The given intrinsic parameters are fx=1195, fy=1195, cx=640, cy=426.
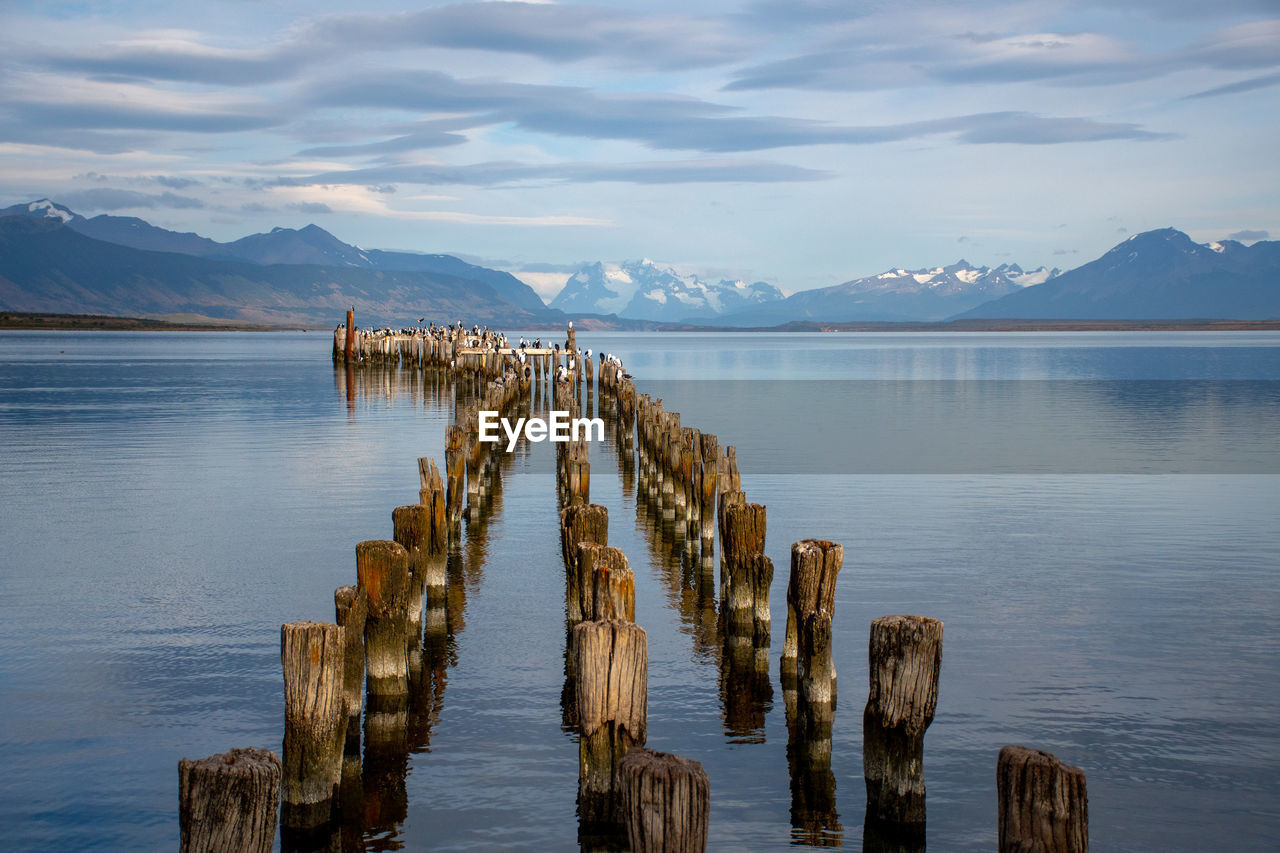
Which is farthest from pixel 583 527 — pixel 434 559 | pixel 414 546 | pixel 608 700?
pixel 608 700

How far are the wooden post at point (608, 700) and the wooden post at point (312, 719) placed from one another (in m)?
1.68

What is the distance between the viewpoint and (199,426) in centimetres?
3784

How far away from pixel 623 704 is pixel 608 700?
0.32 ft

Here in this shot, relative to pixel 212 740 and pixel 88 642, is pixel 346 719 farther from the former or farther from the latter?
Answer: pixel 88 642

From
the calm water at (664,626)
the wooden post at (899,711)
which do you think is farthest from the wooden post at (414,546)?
the wooden post at (899,711)

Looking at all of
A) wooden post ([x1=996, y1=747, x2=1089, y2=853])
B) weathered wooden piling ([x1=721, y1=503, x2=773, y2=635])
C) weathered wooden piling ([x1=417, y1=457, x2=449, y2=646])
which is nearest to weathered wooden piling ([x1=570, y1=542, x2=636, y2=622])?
weathered wooden piling ([x1=721, y1=503, x2=773, y2=635])

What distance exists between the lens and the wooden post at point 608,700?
7133 millimetres

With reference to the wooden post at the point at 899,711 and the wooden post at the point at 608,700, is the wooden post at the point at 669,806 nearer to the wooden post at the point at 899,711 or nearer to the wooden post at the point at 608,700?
the wooden post at the point at 608,700

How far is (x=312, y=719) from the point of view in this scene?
25.8ft

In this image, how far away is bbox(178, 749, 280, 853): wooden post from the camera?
6035mm

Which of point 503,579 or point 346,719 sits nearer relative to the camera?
point 346,719

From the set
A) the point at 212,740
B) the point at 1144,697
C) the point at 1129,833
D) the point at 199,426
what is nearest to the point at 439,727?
the point at 212,740

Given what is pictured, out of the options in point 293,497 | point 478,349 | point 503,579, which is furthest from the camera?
point 478,349

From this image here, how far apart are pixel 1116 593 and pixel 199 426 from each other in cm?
3002
